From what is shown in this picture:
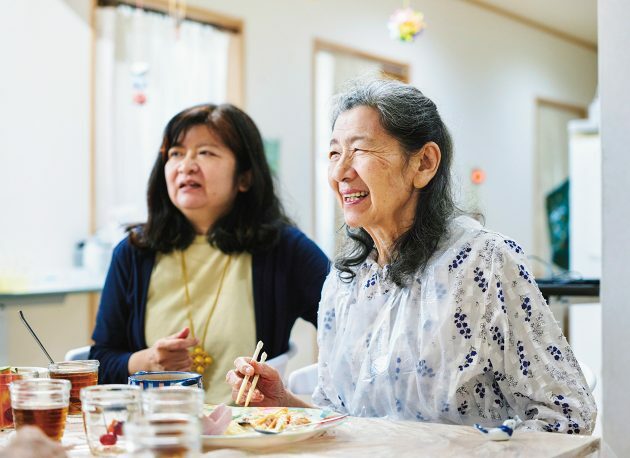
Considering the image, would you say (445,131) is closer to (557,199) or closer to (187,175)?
(187,175)

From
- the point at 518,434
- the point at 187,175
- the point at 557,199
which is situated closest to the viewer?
the point at 518,434

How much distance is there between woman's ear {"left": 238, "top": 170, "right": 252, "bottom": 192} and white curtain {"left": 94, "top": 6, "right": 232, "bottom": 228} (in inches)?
75.4

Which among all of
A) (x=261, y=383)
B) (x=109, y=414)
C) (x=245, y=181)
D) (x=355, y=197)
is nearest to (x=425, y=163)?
(x=355, y=197)

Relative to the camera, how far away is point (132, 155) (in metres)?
4.61

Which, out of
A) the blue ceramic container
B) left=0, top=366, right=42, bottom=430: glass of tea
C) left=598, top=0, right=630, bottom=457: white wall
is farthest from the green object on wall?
left=0, top=366, right=42, bottom=430: glass of tea

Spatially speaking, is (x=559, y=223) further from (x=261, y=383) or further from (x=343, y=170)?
(x=261, y=383)

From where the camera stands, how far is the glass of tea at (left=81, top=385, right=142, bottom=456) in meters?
1.13

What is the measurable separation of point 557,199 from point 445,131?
22.4ft

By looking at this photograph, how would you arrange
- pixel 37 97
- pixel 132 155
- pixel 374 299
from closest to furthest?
pixel 374 299 < pixel 37 97 < pixel 132 155

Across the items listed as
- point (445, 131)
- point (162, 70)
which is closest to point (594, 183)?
point (162, 70)

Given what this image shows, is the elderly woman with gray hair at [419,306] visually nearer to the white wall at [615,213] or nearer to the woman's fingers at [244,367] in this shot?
the woman's fingers at [244,367]

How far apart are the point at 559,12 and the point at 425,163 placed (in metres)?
6.41

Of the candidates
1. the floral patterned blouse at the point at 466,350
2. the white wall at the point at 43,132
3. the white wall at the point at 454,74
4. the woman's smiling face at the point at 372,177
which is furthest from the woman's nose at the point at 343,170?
the white wall at the point at 454,74

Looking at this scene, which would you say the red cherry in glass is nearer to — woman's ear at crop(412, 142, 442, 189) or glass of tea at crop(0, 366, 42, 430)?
glass of tea at crop(0, 366, 42, 430)
